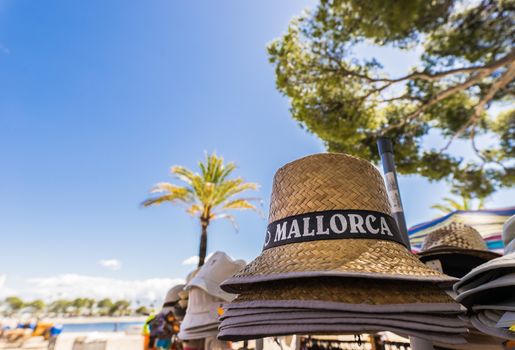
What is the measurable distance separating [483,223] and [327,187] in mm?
5478

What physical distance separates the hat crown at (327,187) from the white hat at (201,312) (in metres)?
1.08

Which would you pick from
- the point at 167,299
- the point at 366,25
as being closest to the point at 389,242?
the point at 167,299

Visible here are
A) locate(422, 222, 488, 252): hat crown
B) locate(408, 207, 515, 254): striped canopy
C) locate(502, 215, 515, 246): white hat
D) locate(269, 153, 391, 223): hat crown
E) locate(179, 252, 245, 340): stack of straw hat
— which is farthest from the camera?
locate(408, 207, 515, 254): striped canopy

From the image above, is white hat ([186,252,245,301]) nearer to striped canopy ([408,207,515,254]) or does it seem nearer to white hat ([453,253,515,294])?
white hat ([453,253,515,294])

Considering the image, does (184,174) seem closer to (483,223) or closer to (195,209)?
(195,209)

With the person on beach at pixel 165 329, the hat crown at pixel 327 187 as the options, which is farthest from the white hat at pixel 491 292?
the person on beach at pixel 165 329

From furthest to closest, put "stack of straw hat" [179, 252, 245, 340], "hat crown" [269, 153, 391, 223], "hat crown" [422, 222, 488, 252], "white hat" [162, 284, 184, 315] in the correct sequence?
"white hat" [162, 284, 184, 315] < "hat crown" [422, 222, 488, 252] < "stack of straw hat" [179, 252, 245, 340] < "hat crown" [269, 153, 391, 223]

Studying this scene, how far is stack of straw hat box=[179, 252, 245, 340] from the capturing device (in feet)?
5.99

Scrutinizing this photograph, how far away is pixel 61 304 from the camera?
8444 centimetres

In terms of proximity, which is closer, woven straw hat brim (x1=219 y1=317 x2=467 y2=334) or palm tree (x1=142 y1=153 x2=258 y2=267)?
woven straw hat brim (x1=219 y1=317 x2=467 y2=334)

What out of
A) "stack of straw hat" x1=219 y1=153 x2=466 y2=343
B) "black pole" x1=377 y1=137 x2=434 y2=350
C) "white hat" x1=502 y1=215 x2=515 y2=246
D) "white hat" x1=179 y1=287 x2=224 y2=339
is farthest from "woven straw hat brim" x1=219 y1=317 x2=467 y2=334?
"white hat" x1=179 y1=287 x2=224 y2=339

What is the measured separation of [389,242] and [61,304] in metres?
109

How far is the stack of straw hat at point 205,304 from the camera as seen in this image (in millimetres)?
1826

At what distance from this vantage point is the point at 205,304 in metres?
1.92
